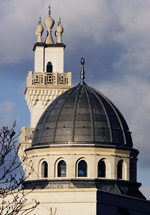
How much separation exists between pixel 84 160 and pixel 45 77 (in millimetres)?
18207

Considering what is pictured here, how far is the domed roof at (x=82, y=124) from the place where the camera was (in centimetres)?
8925

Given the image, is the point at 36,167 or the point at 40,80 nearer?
the point at 36,167

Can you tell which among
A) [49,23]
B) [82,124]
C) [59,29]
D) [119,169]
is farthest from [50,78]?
[119,169]

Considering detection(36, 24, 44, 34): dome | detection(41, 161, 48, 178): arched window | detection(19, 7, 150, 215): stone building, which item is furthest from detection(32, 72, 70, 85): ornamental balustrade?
detection(41, 161, 48, 178): arched window

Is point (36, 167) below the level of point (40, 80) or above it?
below

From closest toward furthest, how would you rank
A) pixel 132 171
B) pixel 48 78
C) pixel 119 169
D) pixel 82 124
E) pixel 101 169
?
1. pixel 101 169
2. pixel 82 124
3. pixel 119 169
4. pixel 132 171
5. pixel 48 78

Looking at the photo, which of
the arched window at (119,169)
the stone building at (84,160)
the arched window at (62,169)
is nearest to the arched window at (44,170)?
the stone building at (84,160)

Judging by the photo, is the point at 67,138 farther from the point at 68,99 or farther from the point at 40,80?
the point at 40,80

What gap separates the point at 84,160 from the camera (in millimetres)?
88438

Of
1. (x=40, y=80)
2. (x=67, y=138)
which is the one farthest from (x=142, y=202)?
(x=40, y=80)

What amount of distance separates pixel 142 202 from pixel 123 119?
765cm

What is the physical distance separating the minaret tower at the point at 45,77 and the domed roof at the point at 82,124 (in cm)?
1115

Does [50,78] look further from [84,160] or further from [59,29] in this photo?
[84,160]

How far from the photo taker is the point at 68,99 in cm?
9200
